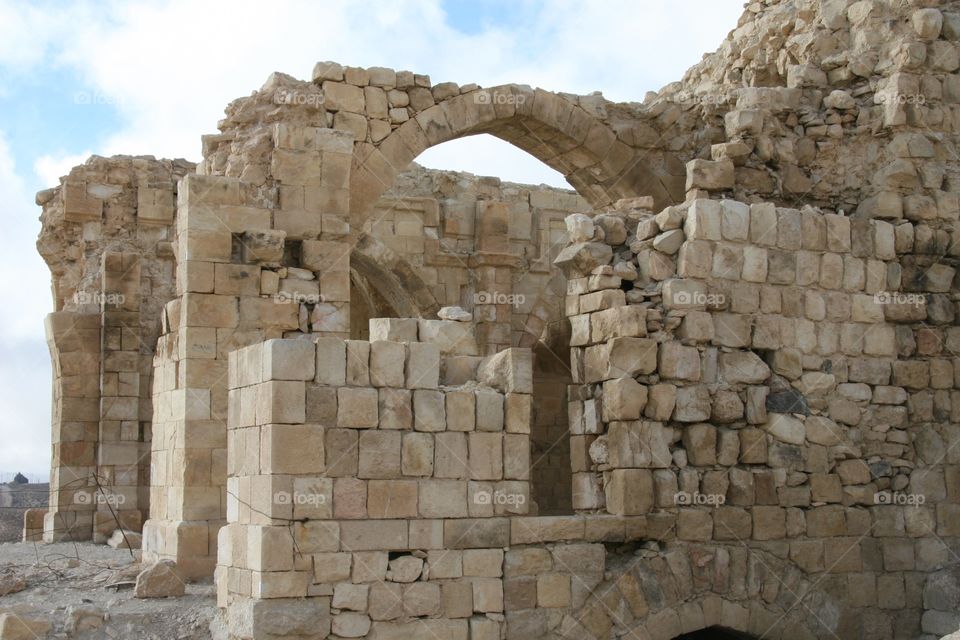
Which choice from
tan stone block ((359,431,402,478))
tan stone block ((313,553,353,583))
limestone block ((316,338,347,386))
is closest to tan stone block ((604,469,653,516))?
tan stone block ((359,431,402,478))

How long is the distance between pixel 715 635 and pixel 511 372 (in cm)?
286

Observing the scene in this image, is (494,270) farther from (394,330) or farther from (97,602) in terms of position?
(394,330)

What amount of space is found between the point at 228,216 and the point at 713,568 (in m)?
4.92

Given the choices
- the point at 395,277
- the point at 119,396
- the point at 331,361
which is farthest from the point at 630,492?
the point at 395,277

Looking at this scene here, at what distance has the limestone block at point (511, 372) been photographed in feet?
24.4

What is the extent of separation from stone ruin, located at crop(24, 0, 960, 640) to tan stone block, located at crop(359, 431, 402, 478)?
2 cm

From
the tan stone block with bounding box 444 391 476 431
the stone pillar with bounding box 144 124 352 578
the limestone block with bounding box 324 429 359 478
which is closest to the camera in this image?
the limestone block with bounding box 324 429 359 478

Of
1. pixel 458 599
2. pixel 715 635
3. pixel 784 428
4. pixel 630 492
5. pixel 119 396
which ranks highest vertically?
pixel 119 396

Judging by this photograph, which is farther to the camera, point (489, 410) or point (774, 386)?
point (774, 386)

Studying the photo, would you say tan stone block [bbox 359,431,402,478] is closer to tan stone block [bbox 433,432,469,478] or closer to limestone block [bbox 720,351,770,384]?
tan stone block [bbox 433,432,469,478]

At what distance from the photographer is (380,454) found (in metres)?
6.98

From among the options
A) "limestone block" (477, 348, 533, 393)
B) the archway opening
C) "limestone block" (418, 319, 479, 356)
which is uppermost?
"limestone block" (418, 319, 479, 356)

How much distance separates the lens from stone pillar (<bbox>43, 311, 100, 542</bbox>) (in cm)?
1338

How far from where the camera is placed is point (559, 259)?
8586 millimetres
